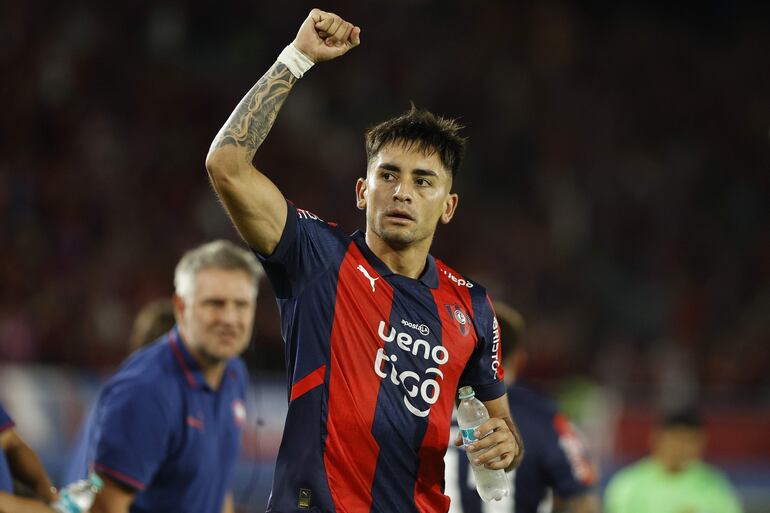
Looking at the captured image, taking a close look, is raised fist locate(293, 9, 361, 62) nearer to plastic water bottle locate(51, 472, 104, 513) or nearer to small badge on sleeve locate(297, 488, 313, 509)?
small badge on sleeve locate(297, 488, 313, 509)

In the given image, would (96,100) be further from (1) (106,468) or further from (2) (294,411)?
(2) (294,411)

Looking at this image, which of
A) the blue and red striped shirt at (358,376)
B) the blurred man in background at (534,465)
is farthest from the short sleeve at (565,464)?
the blue and red striped shirt at (358,376)

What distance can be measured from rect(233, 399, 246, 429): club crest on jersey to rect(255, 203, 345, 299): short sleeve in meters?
1.99

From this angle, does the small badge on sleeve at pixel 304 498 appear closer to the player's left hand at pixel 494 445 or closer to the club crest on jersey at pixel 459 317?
the player's left hand at pixel 494 445

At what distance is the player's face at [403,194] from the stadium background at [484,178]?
26.7ft

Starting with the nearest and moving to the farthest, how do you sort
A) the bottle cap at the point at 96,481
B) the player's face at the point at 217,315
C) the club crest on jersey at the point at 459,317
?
the club crest on jersey at the point at 459,317, the bottle cap at the point at 96,481, the player's face at the point at 217,315

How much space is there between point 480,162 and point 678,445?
33.3 ft

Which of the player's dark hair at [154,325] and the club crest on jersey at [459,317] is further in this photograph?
the player's dark hair at [154,325]

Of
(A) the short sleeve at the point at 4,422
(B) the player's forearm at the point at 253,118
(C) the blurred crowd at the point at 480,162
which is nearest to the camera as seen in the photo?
(B) the player's forearm at the point at 253,118

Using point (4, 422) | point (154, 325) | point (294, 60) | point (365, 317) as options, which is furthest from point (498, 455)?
point (154, 325)

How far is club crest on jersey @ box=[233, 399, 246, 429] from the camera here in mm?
5797

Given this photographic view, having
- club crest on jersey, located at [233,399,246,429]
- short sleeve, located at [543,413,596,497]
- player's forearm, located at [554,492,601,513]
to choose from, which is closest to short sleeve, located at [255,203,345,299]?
club crest on jersey, located at [233,399,246,429]

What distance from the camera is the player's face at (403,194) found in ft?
13.2

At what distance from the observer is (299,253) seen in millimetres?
3867
